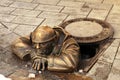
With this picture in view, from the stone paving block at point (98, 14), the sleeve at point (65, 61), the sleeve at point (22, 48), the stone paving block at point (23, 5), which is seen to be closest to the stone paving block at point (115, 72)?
the sleeve at point (65, 61)

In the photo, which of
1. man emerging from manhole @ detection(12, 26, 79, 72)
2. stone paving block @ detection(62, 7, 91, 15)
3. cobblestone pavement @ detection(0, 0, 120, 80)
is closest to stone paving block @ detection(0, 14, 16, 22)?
cobblestone pavement @ detection(0, 0, 120, 80)

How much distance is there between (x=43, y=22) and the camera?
6602 mm

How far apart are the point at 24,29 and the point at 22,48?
127 cm

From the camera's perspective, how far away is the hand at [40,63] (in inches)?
189

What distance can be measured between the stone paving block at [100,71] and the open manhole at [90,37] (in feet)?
0.34

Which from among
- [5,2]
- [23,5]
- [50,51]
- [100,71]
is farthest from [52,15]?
[100,71]

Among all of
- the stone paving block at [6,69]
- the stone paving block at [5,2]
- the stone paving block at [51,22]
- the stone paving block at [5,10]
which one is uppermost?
the stone paving block at [6,69]

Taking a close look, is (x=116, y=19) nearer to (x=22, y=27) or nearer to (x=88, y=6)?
(x=88, y=6)

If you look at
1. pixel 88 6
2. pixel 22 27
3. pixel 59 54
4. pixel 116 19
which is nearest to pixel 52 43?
pixel 59 54

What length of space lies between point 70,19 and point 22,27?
1113mm

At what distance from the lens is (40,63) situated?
15.8 ft

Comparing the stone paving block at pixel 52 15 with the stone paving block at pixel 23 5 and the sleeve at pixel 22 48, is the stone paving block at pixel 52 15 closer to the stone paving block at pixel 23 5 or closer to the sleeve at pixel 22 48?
the stone paving block at pixel 23 5

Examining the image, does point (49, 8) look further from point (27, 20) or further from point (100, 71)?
point (100, 71)

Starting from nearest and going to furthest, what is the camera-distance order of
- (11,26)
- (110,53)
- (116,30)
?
(110,53), (116,30), (11,26)
